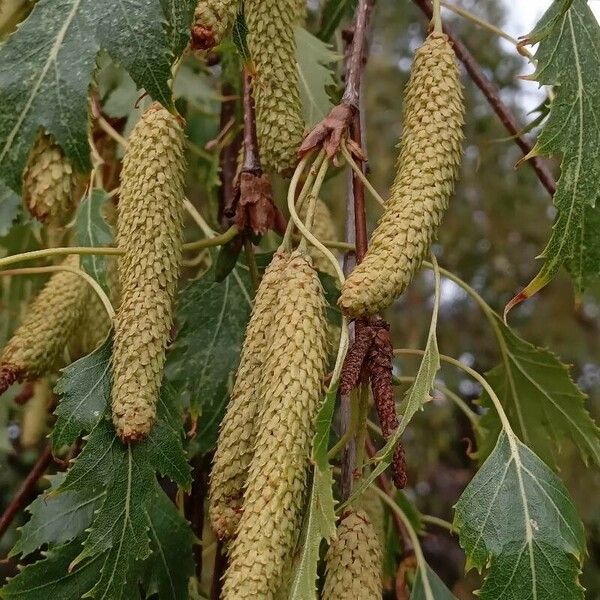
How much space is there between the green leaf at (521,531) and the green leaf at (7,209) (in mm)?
670

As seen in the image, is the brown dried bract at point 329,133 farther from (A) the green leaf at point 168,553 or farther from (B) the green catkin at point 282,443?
(A) the green leaf at point 168,553

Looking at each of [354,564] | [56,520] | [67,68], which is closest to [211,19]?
[67,68]

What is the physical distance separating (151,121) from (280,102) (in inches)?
4.5

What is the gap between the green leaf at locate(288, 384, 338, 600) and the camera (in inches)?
25.3

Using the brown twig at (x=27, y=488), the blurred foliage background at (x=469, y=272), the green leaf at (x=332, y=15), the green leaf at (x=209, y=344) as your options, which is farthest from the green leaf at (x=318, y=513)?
the blurred foliage background at (x=469, y=272)

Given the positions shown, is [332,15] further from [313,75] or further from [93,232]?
[93,232]

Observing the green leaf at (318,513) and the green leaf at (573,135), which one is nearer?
the green leaf at (318,513)

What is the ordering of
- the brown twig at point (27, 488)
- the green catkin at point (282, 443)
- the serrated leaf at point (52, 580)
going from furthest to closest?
the brown twig at point (27, 488)
the serrated leaf at point (52, 580)
the green catkin at point (282, 443)

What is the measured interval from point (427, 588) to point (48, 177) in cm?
55

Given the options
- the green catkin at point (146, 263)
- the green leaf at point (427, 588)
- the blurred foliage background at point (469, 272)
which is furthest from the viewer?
the blurred foliage background at point (469, 272)

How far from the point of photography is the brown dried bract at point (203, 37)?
0.68 metres

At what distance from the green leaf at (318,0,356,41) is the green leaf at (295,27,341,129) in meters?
0.04

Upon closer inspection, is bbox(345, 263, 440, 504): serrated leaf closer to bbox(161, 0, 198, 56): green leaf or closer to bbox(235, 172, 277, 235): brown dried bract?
bbox(235, 172, 277, 235): brown dried bract

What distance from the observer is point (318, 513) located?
0.66 m
